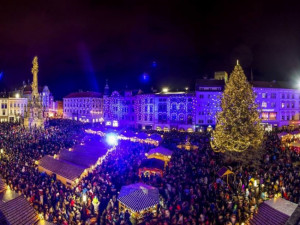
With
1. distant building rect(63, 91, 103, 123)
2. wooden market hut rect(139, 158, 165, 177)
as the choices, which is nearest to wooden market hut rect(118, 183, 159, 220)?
wooden market hut rect(139, 158, 165, 177)

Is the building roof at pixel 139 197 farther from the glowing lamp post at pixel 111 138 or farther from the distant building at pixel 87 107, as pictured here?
the distant building at pixel 87 107

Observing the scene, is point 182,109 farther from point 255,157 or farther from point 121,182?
point 121,182

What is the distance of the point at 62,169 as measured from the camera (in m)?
20.1

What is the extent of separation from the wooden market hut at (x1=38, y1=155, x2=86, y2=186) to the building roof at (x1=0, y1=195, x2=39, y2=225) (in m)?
6.37

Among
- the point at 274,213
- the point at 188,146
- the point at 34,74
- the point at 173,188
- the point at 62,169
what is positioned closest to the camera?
the point at 274,213

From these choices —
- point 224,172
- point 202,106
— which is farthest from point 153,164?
point 202,106

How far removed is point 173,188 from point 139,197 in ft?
9.88

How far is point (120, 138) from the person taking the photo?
3688 centimetres

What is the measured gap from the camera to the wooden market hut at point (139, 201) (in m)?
13.2

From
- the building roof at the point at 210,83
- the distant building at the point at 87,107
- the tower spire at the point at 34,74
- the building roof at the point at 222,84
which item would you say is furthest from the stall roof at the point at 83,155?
the distant building at the point at 87,107

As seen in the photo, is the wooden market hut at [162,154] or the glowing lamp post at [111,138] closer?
the wooden market hut at [162,154]

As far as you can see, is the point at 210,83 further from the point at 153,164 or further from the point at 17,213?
the point at 17,213

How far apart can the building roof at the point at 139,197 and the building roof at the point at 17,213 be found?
4.84 m

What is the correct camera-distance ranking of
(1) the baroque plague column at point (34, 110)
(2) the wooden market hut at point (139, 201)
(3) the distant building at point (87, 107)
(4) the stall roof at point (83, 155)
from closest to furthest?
(2) the wooden market hut at point (139, 201), (4) the stall roof at point (83, 155), (1) the baroque plague column at point (34, 110), (3) the distant building at point (87, 107)
